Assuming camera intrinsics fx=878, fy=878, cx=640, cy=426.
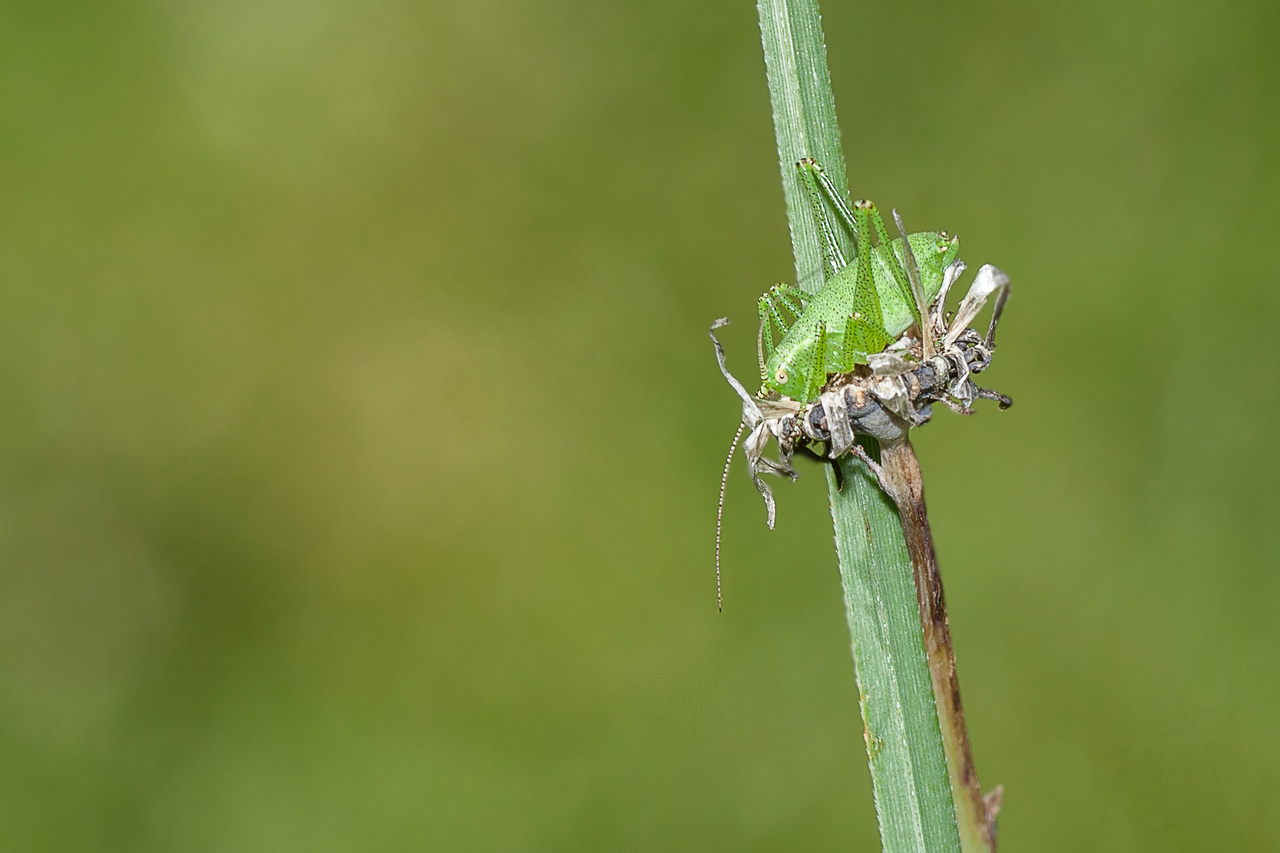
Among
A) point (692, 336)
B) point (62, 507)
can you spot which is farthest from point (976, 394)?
point (62, 507)

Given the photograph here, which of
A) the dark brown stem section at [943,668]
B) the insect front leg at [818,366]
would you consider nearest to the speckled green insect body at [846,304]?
the insect front leg at [818,366]

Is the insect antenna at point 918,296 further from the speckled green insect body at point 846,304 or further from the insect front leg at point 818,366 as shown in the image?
the insect front leg at point 818,366

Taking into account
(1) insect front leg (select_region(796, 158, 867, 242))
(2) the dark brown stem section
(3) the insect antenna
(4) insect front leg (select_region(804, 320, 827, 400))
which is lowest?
(2) the dark brown stem section

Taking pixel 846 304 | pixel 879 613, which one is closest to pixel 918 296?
pixel 846 304

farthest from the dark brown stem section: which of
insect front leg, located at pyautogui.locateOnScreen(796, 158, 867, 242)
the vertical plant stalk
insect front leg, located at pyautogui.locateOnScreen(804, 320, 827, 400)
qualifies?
insect front leg, located at pyautogui.locateOnScreen(796, 158, 867, 242)

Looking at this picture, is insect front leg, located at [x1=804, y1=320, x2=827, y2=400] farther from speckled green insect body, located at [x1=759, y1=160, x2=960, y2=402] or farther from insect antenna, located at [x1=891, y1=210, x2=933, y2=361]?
insect antenna, located at [x1=891, y1=210, x2=933, y2=361]

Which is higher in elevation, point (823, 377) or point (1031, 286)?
point (1031, 286)

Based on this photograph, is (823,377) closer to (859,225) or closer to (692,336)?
(859,225)
